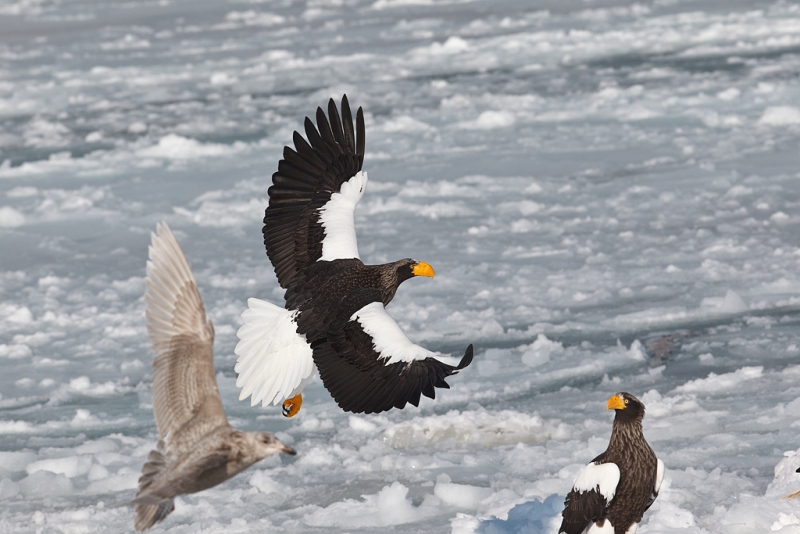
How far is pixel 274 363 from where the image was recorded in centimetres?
428

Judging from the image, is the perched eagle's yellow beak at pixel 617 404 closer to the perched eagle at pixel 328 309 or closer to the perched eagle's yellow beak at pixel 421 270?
the perched eagle at pixel 328 309

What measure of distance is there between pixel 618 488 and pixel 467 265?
4253 mm

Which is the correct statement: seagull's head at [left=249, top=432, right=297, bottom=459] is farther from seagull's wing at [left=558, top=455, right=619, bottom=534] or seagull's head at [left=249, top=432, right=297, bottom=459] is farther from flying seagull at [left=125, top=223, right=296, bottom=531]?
seagull's wing at [left=558, top=455, right=619, bottom=534]

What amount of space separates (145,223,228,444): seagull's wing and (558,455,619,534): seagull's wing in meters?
1.24

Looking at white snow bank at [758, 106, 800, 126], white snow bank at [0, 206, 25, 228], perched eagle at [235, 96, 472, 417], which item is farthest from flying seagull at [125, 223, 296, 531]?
white snow bank at [758, 106, 800, 126]

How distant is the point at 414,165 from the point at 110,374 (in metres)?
5.34

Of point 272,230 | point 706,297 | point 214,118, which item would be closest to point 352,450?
point 272,230

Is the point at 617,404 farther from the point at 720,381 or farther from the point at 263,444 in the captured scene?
the point at 720,381

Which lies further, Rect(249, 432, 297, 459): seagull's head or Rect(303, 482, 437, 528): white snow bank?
Rect(303, 482, 437, 528): white snow bank

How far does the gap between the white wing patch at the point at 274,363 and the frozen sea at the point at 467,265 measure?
1.62ft

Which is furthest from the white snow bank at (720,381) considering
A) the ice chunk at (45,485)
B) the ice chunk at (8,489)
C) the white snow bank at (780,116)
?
the white snow bank at (780,116)

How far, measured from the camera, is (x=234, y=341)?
20.7ft

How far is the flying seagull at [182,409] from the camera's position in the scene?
104 inches

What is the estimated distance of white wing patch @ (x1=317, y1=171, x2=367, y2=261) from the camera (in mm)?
4684
